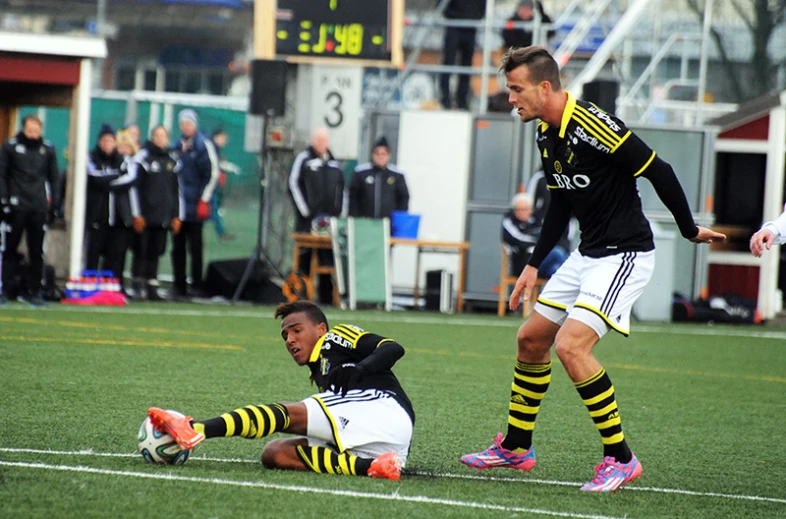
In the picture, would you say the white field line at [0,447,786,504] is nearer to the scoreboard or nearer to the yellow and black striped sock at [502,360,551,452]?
the yellow and black striped sock at [502,360,551,452]

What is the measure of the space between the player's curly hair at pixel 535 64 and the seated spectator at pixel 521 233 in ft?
33.9

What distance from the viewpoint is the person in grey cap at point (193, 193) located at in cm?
1661

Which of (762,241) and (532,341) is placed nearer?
(762,241)

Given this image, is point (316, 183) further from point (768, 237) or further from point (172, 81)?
point (172, 81)

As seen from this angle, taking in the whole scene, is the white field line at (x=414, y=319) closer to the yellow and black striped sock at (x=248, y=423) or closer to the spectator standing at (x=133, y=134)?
the spectator standing at (x=133, y=134)

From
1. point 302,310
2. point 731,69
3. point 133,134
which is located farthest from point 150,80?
point 302,310

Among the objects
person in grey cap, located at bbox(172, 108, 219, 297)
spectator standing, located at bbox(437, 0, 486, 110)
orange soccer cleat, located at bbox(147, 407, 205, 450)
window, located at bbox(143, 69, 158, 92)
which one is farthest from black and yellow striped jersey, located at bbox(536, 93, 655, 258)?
window, located at bbox(143, 69, 158, 92)

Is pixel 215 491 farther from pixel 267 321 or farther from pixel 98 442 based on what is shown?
pixel 267 321

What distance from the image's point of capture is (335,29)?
1694 centimetres

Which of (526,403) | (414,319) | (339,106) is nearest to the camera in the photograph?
(526,403)

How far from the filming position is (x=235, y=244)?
23.2 meters

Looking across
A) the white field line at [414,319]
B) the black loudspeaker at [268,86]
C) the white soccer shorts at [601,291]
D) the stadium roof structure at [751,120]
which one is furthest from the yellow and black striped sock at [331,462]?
the stadium roof structure at [751,120]

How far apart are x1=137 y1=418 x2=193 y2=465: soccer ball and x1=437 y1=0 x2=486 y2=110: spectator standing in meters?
13.9

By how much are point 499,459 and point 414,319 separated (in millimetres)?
9093
